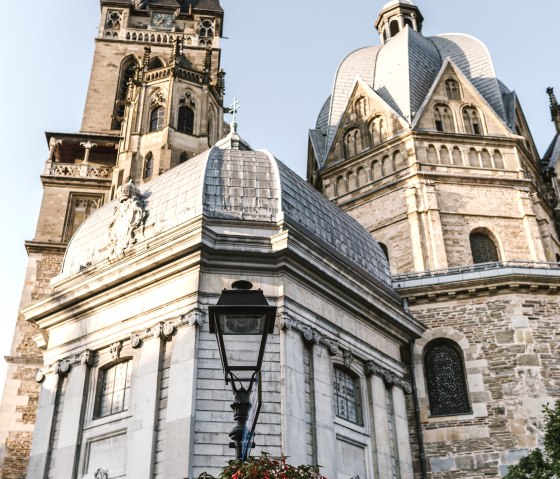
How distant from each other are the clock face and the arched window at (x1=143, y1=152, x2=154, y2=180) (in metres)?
17.1

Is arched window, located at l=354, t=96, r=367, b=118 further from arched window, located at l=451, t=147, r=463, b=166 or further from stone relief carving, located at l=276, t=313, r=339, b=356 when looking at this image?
stone relief carving, located at l=276, t=313, r=339, b=356

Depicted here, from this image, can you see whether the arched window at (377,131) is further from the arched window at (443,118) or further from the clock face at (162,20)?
the clock face at (162,20)

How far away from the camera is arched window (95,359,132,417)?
A: 16.5m

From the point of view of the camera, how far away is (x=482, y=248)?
1199 inches

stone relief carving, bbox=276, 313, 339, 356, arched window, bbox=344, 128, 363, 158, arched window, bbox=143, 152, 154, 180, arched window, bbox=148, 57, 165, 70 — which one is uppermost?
arched window, bbox=148, 57, 165, 70

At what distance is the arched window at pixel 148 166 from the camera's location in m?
31.3

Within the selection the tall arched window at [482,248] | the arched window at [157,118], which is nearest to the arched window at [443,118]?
the tall arched window at [482,248]

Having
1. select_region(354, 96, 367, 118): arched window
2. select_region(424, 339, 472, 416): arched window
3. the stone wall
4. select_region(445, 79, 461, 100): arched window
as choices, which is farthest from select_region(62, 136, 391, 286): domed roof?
select_region(445, 79, 461, 100): arched window

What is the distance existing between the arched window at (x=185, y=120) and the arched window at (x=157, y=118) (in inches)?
31.1

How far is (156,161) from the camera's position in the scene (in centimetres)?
3156

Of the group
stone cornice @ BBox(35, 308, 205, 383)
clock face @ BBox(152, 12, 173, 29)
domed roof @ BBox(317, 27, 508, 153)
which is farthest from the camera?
clock face @ BBox(152, 12, 173, 29)

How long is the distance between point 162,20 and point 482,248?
27.0m

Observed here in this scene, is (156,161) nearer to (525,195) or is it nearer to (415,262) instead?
(415,262)

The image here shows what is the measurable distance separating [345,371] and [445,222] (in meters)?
14.2
